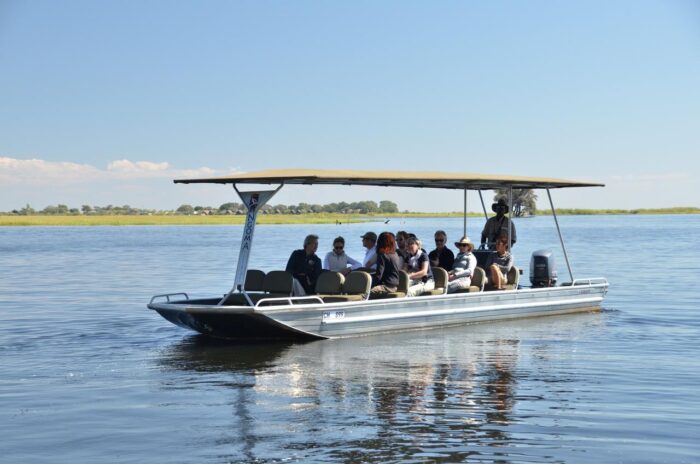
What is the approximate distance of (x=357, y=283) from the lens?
1541cm

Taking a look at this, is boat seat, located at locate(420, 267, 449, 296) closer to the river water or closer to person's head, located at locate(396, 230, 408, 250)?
the river water

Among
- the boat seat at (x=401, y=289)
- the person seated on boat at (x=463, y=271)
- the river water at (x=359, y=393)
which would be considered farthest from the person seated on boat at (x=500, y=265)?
the boat seat at (x=401, y=289)

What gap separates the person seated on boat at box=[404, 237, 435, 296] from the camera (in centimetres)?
1641

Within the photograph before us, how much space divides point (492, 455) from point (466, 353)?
597cm

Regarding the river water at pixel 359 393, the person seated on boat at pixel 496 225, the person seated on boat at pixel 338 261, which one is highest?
the person seated on boat at pixel 496 225

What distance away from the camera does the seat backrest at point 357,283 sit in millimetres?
15344

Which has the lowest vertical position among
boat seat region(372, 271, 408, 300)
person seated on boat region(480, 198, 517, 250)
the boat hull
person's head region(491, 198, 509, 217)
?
the boat hull

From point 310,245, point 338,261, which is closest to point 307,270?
point 310,245

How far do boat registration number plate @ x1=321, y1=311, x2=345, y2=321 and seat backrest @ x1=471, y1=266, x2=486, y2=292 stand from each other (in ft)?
11.9

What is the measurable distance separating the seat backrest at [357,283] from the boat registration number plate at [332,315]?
1.65ft

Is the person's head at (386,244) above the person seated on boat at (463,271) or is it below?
above

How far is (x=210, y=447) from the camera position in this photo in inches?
362

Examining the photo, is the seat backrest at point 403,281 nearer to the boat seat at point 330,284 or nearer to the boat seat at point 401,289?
the boat seat at point 401,289

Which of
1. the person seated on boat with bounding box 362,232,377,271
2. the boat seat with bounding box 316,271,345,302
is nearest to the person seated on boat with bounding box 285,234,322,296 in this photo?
the boat seat with bounding box 316,271,345,302
